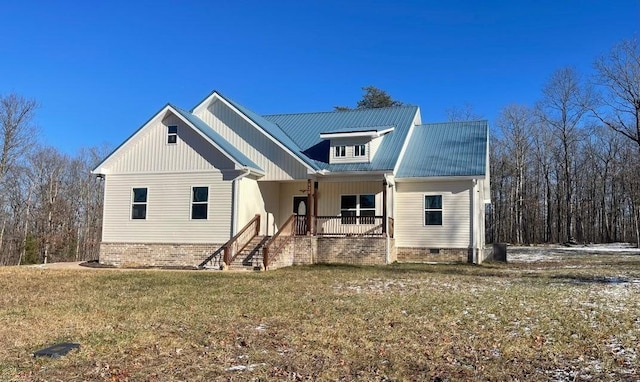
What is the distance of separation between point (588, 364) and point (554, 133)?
4499 centimetres

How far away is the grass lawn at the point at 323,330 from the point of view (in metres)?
5.33

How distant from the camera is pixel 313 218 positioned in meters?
19.7

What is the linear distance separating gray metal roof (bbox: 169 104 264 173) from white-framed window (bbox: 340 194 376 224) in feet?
12.8

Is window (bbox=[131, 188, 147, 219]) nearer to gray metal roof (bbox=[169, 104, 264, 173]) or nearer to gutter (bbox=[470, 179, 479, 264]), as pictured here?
gray metal roof (bbox=[169, 104, 264, 173])

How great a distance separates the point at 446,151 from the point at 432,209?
3.11m

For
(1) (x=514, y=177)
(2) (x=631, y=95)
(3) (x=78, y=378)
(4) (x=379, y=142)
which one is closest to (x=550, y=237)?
(1) (x=514, y=177)

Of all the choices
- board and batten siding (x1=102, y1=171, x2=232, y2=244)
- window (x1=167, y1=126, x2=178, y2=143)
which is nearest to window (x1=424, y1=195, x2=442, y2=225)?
board and batten siding (x1=102, y1=171, x2=232, y2=244)

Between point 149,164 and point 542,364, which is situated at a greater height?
point 149,164

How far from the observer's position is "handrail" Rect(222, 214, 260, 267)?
58.5ft

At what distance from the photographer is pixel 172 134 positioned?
771 inches

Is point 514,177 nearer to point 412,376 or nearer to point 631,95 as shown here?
point 631,95

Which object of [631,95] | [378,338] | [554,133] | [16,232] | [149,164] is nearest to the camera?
[378,338]

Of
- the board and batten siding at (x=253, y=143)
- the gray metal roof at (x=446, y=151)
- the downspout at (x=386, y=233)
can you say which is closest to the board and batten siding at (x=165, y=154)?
the board and batten siding at (x=253, y=143)

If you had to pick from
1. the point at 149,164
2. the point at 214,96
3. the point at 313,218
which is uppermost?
the point at 214,96
